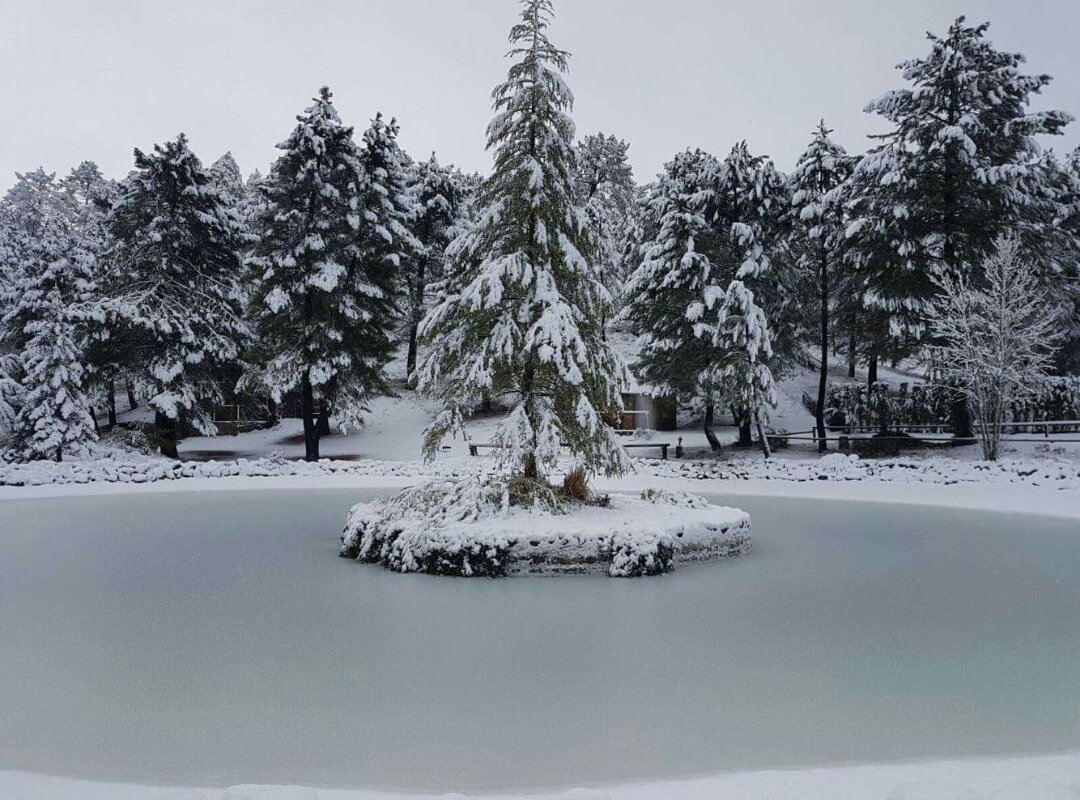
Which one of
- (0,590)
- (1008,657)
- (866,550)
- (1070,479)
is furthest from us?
(1070,479)

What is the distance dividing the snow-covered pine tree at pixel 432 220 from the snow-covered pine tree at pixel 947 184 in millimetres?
20800

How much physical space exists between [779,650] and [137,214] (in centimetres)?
2954

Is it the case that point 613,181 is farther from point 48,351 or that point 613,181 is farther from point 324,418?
point 48,351

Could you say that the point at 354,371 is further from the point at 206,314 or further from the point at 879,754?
the point at 879,754

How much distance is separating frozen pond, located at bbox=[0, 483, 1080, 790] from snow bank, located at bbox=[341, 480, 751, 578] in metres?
0.37

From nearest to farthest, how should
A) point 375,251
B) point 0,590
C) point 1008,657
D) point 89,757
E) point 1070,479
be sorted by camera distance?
point 89,757
point 1008,657
point 0,590
point 1070,479
point 375,251

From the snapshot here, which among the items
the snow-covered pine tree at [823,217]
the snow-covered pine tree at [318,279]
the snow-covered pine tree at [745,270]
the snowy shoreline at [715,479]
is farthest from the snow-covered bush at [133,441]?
the snow-covered pine tree at [823,217]

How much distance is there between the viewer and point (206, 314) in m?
28.8

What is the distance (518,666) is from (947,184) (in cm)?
2389

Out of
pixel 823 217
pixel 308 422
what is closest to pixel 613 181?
pixel 823 217

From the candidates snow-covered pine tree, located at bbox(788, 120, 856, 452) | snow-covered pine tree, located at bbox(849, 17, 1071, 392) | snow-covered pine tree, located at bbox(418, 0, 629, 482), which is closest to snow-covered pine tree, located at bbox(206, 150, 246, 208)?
snow-covered pine tree, located at bbox(788, 120, 856, 452)

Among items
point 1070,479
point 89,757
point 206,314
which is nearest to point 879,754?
point 89,757

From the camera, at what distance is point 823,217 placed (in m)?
26.8

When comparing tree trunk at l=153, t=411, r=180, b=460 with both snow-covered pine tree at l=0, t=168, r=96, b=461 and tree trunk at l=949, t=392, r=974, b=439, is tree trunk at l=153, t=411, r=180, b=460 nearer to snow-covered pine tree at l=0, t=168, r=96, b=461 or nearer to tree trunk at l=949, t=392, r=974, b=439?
snow-covered pine tree at l=0, t=168, r=96, b=461
